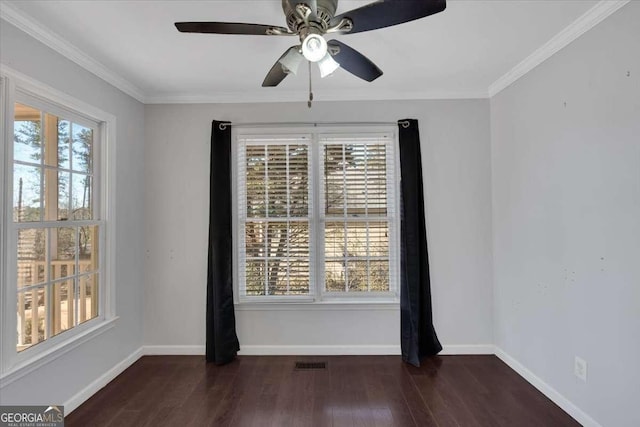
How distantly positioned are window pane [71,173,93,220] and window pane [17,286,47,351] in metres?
0.62

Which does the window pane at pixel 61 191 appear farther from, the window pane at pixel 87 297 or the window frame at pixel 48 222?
the window pane at pixel 87 297

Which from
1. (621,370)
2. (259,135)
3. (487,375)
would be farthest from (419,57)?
(487,375)

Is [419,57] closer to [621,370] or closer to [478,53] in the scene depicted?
[478,53]

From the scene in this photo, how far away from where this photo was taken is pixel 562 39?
2.19 m

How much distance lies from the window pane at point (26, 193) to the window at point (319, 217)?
4.95 ft

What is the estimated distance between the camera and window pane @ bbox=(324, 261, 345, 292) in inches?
126

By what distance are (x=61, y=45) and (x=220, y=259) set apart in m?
1.98

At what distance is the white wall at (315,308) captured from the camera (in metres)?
3.12

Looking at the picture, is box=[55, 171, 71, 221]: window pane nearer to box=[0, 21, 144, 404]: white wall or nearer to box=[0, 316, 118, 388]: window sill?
box=[0, 21, 144, 404]: white wall

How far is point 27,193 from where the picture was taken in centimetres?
204

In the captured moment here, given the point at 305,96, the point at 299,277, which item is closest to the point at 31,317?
the point at 299,277

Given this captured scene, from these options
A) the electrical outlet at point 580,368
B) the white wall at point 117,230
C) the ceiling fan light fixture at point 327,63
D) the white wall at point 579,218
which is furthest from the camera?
the electrical outlet at point 580,368

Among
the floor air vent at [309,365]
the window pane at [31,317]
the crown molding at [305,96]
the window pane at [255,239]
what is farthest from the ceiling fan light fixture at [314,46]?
the floor air vent at [309,365]

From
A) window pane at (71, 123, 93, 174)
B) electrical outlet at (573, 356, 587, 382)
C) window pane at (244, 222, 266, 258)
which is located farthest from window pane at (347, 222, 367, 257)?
window pane at (71, 123, 93, 174)
